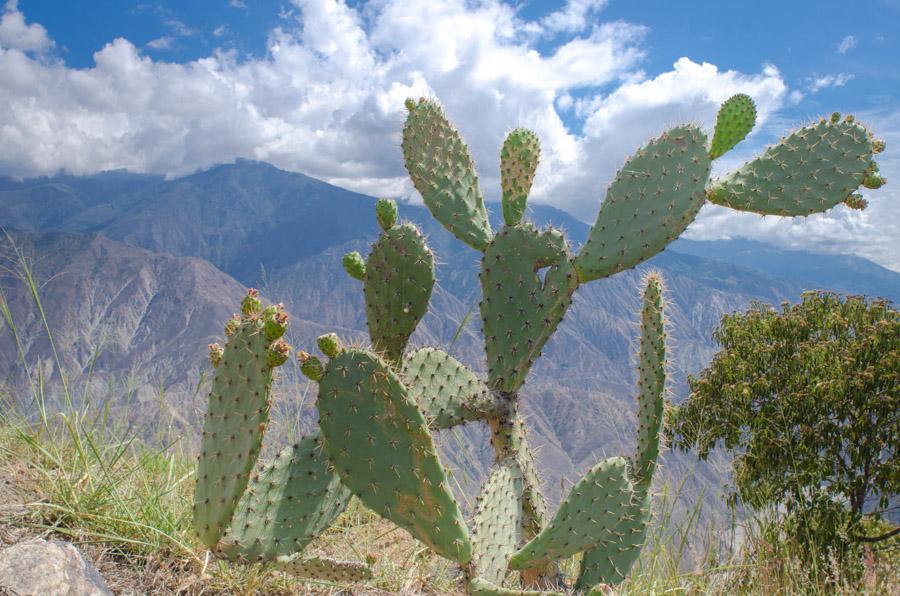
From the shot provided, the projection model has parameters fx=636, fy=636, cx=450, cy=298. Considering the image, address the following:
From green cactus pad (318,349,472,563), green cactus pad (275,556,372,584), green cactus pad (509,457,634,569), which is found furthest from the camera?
green cactus pad (509,457,634,569)

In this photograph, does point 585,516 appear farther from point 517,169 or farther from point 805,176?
point 805,176

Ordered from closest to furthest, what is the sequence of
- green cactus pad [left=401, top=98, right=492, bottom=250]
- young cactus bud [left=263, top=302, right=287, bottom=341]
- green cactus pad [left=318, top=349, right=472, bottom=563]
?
young cactus bud [left=263, top=302, right=287, bottom=341] → green cactus pad [left=318, top=349, right=472, bottom=563] → green cactus pad [left=401, top=98, right=492, bottom=250]

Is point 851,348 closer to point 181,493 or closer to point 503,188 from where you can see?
point 503,188

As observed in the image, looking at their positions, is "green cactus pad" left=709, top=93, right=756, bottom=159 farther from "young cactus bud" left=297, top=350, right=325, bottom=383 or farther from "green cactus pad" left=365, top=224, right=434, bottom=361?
"young cactus bud" left=297, top=350, right=325, bottom=383

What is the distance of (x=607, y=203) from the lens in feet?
9.32

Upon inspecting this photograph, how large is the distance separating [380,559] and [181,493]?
980mm

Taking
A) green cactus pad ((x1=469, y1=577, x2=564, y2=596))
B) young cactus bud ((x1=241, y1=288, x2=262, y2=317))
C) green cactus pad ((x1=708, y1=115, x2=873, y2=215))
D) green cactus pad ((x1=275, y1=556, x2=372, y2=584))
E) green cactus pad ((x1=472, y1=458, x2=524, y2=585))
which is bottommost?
green cactus pad ((x1=275, y1=556, x2=372, y2=584))

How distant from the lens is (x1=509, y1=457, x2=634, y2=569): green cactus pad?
6.66 ft

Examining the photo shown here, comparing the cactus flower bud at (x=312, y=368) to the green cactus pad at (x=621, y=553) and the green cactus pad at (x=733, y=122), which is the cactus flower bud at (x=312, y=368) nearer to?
the green cactus pad at (x=621, y=553)

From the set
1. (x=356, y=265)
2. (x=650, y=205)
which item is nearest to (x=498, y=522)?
(x=356, y=265)

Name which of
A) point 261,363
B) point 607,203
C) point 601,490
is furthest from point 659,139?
point 261,363

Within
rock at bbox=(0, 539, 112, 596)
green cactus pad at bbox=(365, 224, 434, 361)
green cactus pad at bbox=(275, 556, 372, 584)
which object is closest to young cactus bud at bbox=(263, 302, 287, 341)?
green cactus pad at bbox=(275, 556, 372, 584)

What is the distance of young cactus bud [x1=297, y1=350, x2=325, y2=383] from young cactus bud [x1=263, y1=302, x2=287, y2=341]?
84 mm

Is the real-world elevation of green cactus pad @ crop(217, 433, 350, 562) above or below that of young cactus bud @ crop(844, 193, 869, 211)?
below
